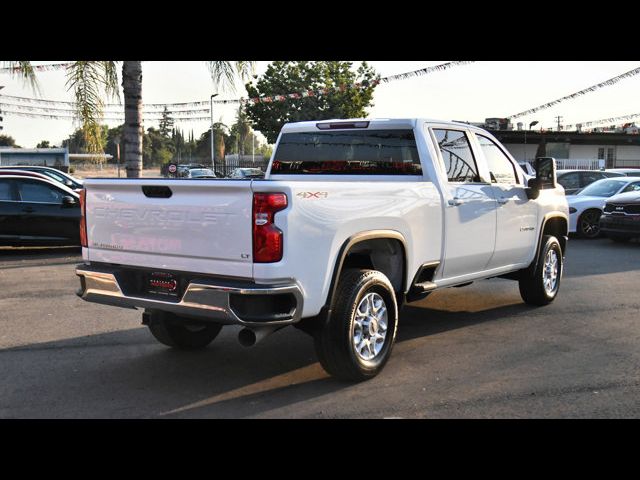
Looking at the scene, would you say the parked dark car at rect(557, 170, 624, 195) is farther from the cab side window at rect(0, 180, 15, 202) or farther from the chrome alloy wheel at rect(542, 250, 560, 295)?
the cab side window at rect(0, 180, 15, 202)

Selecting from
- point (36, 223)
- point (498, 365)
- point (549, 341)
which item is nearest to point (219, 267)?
point (498, 365)

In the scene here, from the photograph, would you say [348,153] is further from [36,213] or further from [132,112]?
[132,112]

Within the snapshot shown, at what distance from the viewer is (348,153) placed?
6.48 metres

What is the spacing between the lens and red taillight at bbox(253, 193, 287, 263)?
4.28 m

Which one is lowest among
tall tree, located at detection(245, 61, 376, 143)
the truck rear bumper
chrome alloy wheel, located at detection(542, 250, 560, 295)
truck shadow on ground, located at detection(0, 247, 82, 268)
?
truck shadow on ground, located at detection(0, 247, 82, 268)

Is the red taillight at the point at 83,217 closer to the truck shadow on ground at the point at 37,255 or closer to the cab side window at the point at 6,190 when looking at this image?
the truck shadow on ground at the point at 37,255

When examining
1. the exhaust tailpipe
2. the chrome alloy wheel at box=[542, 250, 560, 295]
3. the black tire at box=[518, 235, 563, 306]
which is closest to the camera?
the exhaust tailpipe

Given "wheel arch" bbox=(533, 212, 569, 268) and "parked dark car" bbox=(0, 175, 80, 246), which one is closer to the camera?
"wheel arch" bbox=(533, 212, 569, 268)

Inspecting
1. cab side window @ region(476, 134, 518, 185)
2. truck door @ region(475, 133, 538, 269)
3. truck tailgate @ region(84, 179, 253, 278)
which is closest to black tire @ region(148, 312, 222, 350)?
truck tailgate @ region(84, 179, 253, 278)

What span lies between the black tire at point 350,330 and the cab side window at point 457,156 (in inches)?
64.9

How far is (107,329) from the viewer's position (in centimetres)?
694

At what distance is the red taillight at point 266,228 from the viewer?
4277 mm

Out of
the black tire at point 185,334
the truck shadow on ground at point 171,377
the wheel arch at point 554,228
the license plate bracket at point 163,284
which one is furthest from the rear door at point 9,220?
the wheel arch at point 554,228

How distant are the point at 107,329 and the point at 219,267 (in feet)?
9.84
